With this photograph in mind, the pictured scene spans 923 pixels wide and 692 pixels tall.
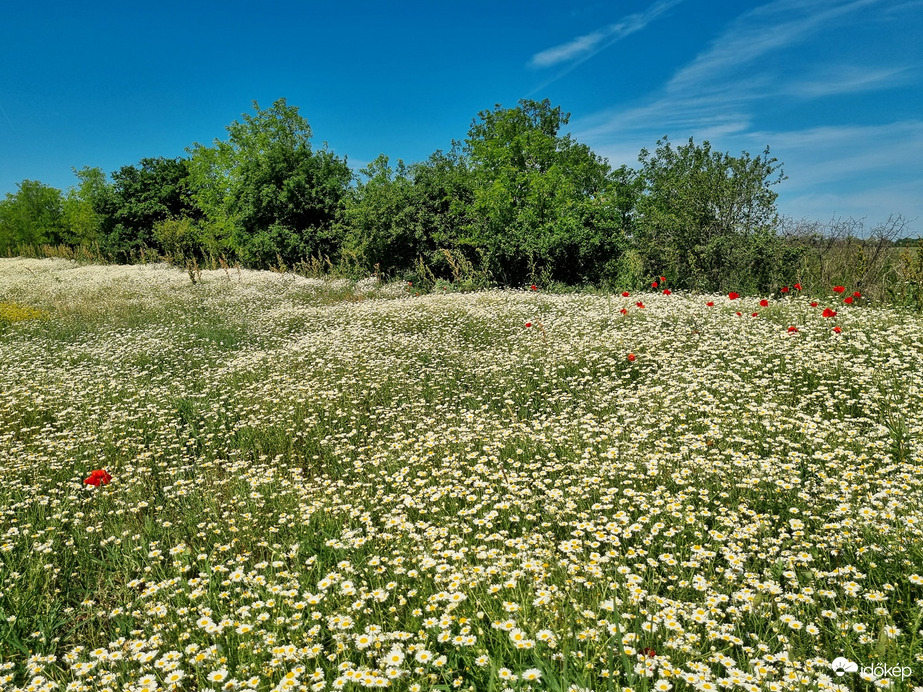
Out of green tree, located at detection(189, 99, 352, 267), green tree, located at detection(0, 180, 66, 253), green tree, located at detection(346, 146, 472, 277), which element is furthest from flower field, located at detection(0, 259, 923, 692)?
green tree, located at detection(0, 180, 66, 253)

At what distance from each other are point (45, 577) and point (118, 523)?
62 centimetres

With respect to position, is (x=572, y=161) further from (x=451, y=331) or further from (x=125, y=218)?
(x=125, y=218)

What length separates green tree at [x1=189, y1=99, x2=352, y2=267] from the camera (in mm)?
28047

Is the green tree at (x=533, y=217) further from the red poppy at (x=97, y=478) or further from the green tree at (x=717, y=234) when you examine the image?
the red poppy at (x=97, y=478)

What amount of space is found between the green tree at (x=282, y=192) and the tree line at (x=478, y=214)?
8 cm

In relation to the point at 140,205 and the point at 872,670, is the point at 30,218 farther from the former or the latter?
the point at 872,670

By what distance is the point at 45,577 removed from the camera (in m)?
3.84

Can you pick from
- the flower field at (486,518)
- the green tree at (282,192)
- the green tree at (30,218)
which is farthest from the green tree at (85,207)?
the flower field at (486,518)

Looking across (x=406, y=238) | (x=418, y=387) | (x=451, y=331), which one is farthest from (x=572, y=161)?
(x=418, y=387)

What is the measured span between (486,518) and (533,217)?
16.5 meters

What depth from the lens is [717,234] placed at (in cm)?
1642

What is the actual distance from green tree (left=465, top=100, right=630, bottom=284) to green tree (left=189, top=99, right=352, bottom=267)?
354 inches

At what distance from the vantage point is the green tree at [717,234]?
49.4ft

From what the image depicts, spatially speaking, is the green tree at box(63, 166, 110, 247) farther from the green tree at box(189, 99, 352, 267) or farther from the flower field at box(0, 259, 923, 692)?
the flower field at box(0, 259, 923, 692)
